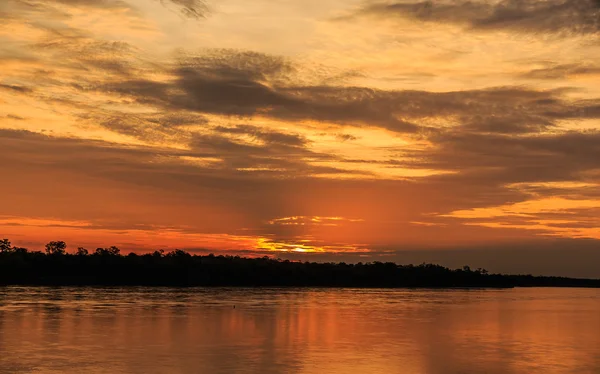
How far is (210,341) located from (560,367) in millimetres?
20412

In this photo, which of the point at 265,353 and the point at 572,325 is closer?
the point at 265,353

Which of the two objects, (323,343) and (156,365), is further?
(323,343)

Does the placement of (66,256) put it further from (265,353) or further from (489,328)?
(265,353)

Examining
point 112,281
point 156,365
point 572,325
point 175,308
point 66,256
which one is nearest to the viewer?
point 156,365

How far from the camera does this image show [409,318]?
68.6 m

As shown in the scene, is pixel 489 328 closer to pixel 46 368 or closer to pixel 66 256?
pixel 46 368

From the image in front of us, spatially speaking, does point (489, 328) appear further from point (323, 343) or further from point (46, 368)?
point (46, 368)

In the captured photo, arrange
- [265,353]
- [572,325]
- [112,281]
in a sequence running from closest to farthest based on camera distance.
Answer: [265,353], [572,325], [112,281]

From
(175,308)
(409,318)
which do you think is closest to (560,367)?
(409,318)

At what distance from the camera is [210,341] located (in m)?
45.2

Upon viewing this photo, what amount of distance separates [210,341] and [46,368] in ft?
45.8

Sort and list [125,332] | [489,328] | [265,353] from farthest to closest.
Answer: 1. [489,328]
2. [125,332]
3. [265,353]

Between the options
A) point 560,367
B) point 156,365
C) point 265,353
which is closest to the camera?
point 156,365

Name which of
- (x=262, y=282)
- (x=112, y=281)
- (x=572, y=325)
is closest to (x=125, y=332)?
(x=572, y=325)
